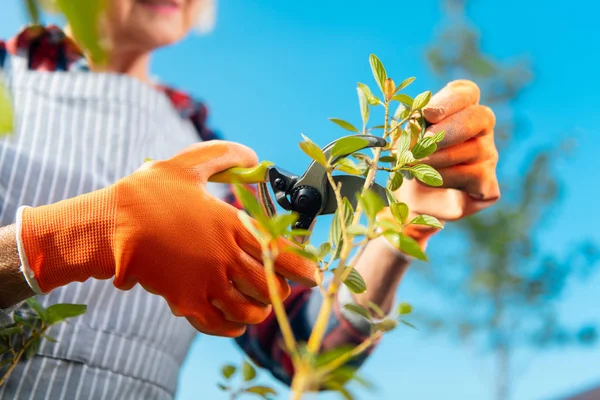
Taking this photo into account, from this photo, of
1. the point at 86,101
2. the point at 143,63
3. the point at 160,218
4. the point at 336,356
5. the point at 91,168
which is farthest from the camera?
the point at 143,63

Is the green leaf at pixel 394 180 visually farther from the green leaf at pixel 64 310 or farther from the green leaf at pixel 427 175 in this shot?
the green leaf at pixel 64 310

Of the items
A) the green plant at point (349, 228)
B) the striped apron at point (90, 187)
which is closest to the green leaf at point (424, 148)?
the green plant at point (349, 228)

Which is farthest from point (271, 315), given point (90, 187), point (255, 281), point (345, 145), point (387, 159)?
point (345, 145)

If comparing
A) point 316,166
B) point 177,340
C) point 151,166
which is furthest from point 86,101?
point 316,166

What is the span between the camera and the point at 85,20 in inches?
4.9

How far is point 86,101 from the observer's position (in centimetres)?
128

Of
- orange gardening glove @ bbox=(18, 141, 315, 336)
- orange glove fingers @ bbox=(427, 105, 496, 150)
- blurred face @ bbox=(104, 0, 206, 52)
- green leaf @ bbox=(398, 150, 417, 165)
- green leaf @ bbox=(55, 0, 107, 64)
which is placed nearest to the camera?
green leaf @ bbox=(55, 0, 107, 64)

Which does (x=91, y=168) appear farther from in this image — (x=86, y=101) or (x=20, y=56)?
(x=20, y=56)

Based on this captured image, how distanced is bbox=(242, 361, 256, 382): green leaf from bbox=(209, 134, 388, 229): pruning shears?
0.17 m

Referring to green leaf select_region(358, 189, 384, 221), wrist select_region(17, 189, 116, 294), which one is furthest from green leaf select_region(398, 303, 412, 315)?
wrist select_region(17, 189, 116, 294)

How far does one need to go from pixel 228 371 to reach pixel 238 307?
0.12 metres

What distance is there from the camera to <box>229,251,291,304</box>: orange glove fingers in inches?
27.2

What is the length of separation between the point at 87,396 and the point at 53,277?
15.4 inches

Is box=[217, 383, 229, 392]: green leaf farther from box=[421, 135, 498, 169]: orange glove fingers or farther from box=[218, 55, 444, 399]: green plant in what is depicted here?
box=[421, 135, 498, 169]: orange glove fingers
